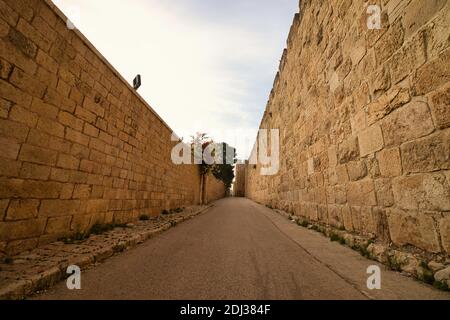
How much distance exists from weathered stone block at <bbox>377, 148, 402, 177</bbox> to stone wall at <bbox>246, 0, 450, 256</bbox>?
0.5 inches

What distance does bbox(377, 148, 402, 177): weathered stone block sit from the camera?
8.16 feet

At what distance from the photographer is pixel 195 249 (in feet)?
11.0

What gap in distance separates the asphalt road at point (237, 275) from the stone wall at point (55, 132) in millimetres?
1159

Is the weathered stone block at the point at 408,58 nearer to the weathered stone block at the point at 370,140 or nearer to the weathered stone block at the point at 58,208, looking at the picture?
the weathered stone block at the point at 370,140

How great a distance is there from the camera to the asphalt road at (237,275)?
186cm

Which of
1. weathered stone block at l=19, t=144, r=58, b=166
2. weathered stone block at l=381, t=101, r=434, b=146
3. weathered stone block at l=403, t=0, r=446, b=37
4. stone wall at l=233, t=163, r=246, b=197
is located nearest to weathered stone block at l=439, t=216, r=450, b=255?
weathered stone block at l=381, t=101, r=434, b=146

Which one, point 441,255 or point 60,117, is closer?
point 441,255

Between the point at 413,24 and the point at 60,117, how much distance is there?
14.9 ft

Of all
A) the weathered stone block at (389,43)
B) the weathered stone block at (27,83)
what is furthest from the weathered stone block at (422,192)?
the weathered stone block at (27,83)

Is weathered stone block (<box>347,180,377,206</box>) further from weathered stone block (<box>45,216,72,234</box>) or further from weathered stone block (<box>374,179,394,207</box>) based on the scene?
weathered stone block (<box>45,216,72,234</box>)

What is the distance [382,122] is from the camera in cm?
276

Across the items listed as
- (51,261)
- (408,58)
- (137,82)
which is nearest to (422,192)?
(408,58)

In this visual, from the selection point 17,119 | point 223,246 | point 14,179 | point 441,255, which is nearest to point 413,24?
point 441,255
